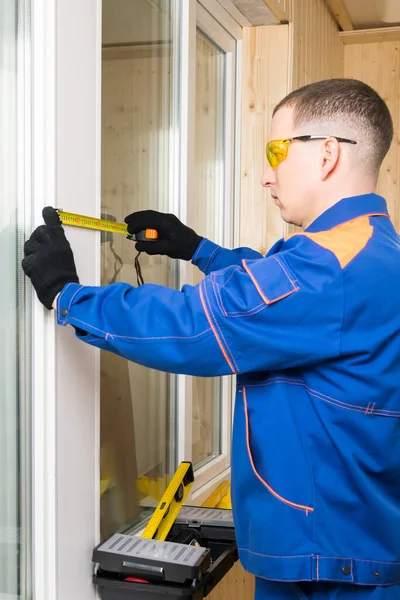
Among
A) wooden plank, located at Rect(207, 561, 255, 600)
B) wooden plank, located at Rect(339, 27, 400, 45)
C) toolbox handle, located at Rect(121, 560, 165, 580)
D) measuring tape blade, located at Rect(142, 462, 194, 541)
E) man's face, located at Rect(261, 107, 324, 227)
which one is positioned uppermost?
wooden plank, located at Rect(339, 27, 400, 45)

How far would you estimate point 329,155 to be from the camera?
5.44ft

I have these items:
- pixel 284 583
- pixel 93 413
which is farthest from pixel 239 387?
pixel 284 583

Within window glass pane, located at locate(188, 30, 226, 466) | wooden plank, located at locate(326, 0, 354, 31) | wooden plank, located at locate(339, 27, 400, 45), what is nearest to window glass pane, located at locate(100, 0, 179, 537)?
window glass pane, located at locate(188, 30, 226, 466)

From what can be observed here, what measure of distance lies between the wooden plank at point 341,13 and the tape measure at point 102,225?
303cm

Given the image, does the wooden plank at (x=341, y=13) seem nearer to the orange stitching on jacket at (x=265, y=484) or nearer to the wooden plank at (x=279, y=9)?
the wooden plank at (x=279, y=9)

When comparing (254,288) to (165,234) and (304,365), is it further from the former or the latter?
(165,234)

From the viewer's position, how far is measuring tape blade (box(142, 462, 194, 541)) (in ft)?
6.08

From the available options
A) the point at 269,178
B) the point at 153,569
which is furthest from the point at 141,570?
the point at 269,178

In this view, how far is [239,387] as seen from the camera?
5.58 feet

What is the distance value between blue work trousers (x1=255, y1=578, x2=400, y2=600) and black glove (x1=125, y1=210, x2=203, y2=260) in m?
0.93

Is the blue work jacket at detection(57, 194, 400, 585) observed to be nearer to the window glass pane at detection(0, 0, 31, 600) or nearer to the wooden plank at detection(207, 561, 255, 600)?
the window glass pane at detection(0, 0, 31, 600)

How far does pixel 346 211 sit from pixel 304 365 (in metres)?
0.36

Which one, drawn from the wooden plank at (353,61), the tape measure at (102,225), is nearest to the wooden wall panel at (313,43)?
the wooden plank at (353,61)

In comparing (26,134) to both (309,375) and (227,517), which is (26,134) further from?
(227,517)
